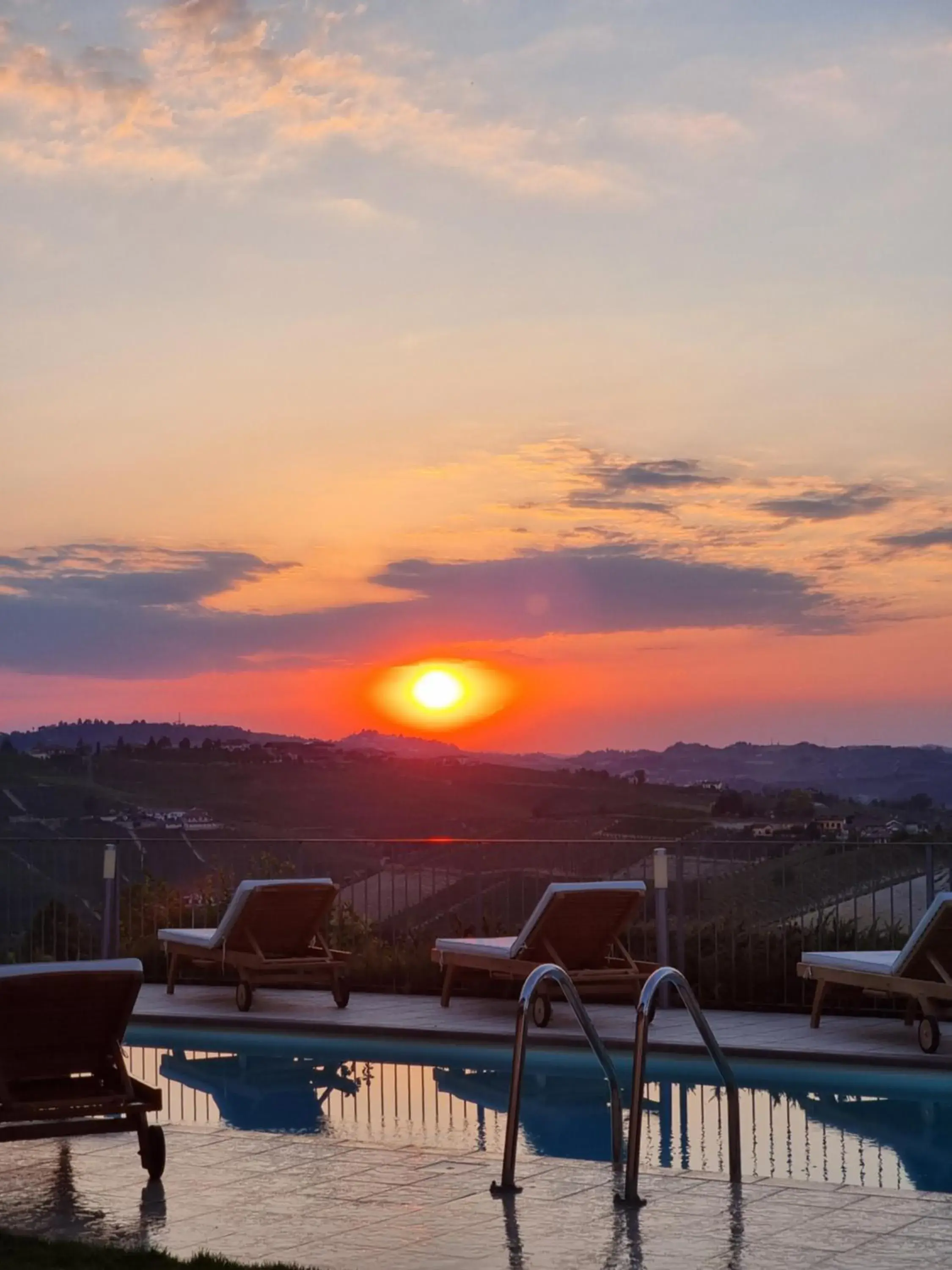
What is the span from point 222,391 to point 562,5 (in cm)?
777

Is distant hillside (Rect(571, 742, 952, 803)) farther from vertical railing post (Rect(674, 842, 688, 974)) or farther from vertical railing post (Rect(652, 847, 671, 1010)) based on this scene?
vertical railing post (Rect(652, 847, 671, 1010))

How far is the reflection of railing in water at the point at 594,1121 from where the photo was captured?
27.8ft

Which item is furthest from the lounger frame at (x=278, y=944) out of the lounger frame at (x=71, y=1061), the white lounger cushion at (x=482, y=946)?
the lounger frame at (x=71, y=1061)

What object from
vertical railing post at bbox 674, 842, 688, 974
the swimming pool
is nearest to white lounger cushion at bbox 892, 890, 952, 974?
the swimming pool

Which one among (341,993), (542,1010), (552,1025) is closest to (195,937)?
(341,993)

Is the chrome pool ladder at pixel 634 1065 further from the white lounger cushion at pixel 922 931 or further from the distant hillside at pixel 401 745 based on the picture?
the distant hillside at pixel 401 745

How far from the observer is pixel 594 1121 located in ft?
31.4

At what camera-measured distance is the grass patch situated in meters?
5.78

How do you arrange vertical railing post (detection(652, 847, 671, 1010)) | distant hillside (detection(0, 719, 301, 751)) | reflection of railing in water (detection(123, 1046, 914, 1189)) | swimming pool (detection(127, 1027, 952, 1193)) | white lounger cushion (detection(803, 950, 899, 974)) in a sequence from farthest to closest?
distant hillside (detection(0, 719, 301, 751))
vertical railing post (detection(652, 847, 671, 1010))
white lounger cushion (detection(803, 950, 899, 974))
swimming pool (detection(127, 1027, 952, 1193))
reflection of railing in water (detection(123, 1046, 914, 1189))

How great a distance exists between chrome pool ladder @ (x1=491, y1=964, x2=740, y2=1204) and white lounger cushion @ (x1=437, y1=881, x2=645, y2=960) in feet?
16.3

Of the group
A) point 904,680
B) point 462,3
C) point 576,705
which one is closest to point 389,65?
point 462,3

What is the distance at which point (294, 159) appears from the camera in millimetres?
Answer: 18594

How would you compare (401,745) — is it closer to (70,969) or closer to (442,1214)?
(70,969)

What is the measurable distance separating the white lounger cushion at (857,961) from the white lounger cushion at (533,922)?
1.43 metres
